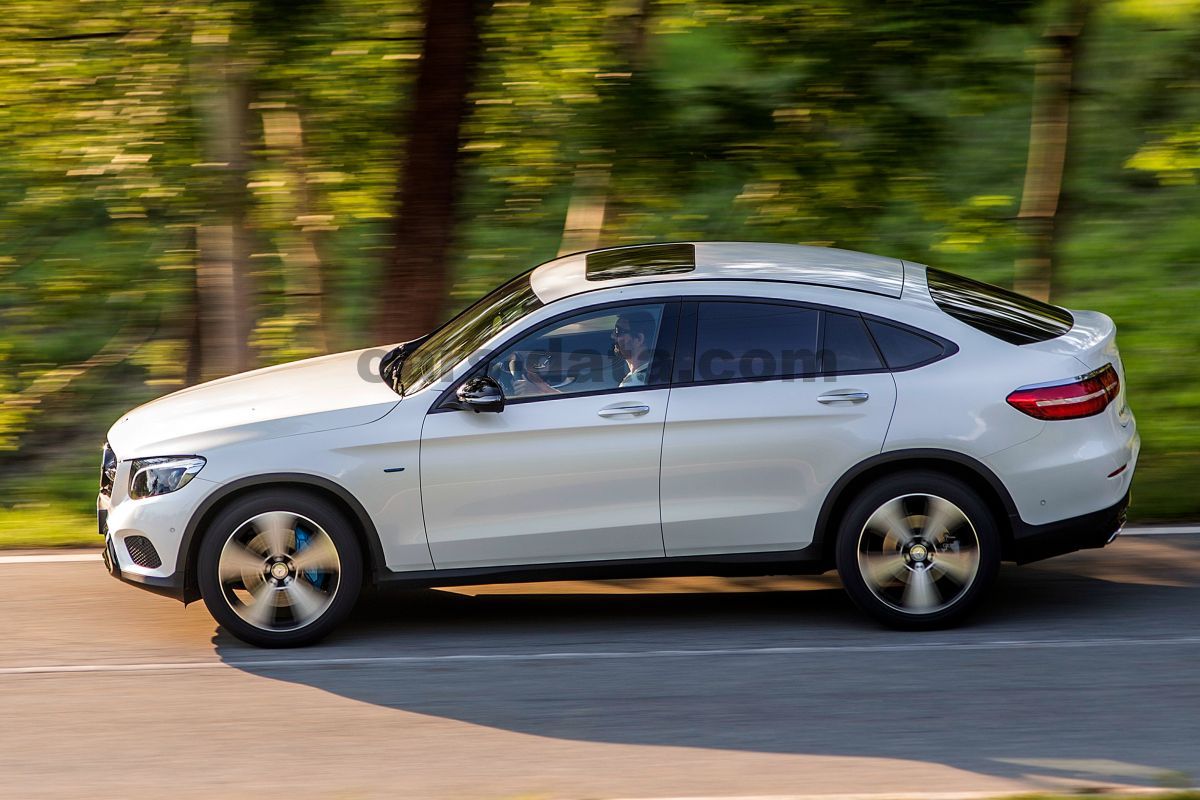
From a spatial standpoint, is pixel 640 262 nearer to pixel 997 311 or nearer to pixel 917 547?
pixel 997 311

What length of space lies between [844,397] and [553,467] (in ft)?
4.45

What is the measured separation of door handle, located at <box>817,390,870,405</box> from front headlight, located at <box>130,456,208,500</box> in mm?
2807

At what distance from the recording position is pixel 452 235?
10.3 meters

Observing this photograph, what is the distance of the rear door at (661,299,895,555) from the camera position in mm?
6684

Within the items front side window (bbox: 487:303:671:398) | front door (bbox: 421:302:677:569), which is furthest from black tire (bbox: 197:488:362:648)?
front side window (bbox: 487:303:671:398)

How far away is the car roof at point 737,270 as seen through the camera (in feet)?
23.0

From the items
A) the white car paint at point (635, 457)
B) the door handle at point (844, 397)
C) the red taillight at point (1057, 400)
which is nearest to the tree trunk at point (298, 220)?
the white car paint at point (635, 457)

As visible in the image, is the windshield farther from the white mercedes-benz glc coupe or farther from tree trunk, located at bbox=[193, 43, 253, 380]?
tree trunk, located at bbox=[193, 43, 253, 380]

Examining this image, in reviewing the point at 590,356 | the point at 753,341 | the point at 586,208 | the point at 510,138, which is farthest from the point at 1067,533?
the point at 586,208

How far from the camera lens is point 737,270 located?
7094 mm

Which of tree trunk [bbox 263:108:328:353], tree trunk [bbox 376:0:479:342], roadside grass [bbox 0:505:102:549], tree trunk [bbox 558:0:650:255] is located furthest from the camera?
tree trunk [bbox 263:108:328:353]

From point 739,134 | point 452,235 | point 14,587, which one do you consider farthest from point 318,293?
point 14,587

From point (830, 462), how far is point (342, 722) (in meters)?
2.42

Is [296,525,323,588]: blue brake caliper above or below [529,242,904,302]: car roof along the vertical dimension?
below
